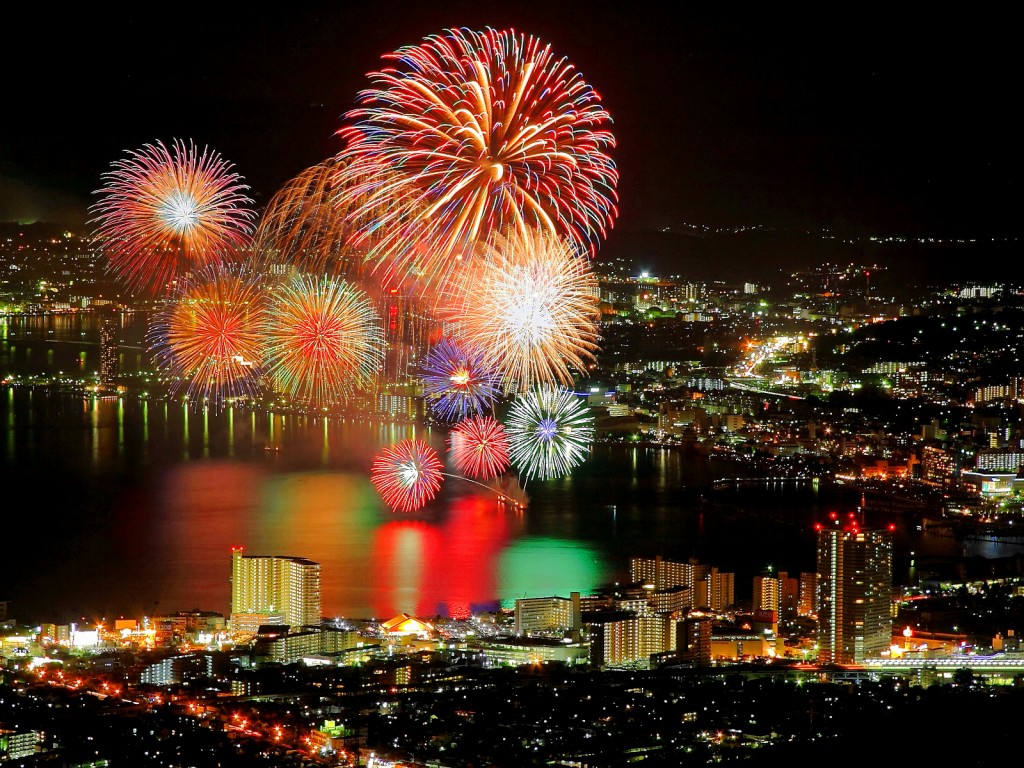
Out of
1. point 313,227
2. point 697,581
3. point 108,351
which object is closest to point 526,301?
point 313,227

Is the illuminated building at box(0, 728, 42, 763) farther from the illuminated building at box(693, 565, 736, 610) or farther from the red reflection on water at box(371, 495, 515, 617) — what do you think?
the illuminated building at box(693, 565, 736, 610)

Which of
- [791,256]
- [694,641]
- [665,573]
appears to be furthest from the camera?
[791,256]

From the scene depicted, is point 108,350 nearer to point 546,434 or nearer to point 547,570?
point 546,434

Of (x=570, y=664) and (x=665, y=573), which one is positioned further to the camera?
(x=665, y=573)

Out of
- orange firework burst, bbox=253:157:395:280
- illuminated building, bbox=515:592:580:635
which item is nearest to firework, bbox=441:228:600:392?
orange firework burst, bbox=253:157:395:280

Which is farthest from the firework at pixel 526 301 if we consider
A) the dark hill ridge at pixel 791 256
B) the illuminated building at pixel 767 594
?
the dark hill ridge at pixel 791 256

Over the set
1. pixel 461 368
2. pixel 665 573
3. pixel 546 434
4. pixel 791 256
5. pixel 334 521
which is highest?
pixel 791 256
